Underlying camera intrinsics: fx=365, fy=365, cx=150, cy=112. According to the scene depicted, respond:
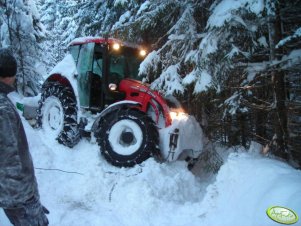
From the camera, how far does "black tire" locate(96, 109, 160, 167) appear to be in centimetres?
680

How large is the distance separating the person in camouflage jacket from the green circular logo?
209 cm

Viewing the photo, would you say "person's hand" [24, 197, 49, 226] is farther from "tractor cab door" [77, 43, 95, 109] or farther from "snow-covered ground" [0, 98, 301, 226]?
"tractor cab door" [77, 43, 95, 109]

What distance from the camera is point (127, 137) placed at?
7086 millimetres

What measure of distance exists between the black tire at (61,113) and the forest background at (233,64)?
1.76 m

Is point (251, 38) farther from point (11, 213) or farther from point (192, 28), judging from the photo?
point (11, 213)

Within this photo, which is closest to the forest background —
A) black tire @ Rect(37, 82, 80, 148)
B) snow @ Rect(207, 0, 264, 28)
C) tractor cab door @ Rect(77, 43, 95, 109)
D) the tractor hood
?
snow @ Rect(207, 0, 264, 28)

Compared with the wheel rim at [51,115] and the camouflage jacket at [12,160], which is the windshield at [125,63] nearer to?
the wheel rim at [51,115]

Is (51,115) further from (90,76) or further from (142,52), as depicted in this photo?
(142,52)

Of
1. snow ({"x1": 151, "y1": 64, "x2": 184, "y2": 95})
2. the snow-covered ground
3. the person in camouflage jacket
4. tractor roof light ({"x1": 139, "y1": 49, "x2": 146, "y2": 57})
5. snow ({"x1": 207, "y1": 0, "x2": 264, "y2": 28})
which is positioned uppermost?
snow ({"x1": 207, "y1": 0, "x2": 264, "y2": 28})

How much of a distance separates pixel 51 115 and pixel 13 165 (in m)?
6.08

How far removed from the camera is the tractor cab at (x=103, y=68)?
7.75 m

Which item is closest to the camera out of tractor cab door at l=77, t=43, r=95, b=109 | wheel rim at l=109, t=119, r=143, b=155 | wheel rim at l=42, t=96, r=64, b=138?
wheel rim at l=109, t=119, r=143, b=155

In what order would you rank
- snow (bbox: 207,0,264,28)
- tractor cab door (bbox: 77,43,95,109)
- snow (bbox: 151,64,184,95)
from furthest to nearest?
tractor cab door (bbox: 77,43,95,109) < snow (bbox: 151,64,184,95) < snow (bbox: 207,0,264,28)

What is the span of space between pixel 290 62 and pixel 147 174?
2935 millimetres
